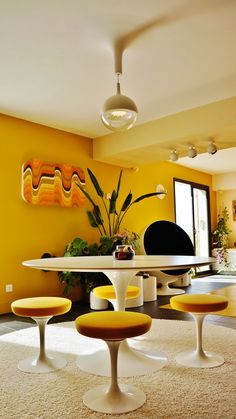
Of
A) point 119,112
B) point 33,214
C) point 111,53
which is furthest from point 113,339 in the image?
point 33,214

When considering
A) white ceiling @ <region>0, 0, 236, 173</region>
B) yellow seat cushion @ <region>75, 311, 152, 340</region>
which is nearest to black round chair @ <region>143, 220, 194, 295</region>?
white ceiling @ <region>0, 0, 236, 173</region>

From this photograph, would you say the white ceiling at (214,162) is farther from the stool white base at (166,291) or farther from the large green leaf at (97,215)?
the large green leaf at (97,215)

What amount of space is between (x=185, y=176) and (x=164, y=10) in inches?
214

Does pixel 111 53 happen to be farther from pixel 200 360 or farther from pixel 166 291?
pixel 166 291

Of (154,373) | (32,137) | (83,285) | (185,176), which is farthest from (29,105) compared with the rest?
(185,176)

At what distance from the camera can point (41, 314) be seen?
7.34 ft

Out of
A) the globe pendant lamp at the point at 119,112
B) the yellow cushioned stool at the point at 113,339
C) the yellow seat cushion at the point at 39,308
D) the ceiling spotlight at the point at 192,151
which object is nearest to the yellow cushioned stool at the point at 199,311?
the yellow cushioned stool at the point at 113,339

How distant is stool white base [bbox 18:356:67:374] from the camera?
228 cm

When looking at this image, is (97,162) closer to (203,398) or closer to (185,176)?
(185,176)

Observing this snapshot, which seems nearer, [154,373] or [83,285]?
[154,373]

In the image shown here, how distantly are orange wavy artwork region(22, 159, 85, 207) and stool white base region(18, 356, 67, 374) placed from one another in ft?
7.42

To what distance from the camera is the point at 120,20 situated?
2.42 metres

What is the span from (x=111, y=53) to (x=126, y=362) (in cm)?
240

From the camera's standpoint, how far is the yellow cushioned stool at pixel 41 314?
223 cm
